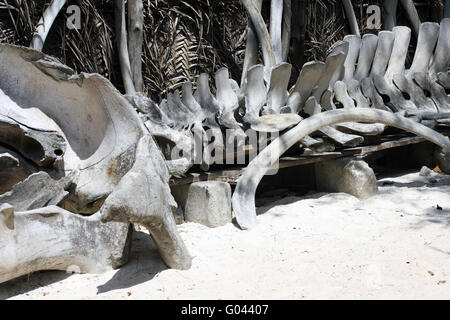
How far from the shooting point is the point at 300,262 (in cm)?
229

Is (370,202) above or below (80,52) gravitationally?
below

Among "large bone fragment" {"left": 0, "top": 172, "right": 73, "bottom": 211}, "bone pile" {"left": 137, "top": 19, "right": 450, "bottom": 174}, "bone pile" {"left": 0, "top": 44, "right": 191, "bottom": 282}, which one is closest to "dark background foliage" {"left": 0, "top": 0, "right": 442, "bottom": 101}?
"bone pile" {"left": 137, "top": 19, "right": 450, "bottom": 174}

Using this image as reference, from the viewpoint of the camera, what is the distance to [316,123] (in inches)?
126

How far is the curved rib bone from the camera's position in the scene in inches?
113

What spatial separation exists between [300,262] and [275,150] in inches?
34.9

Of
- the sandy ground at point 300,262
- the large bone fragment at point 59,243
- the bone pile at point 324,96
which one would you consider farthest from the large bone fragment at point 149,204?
the bone pile at point 324,96

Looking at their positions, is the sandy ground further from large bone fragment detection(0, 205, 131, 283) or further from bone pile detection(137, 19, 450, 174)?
bone pile detection(137, 19, 450, 174)

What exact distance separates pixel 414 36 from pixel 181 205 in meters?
4.39

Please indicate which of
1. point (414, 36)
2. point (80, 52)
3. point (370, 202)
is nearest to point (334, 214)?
point (370, 202)

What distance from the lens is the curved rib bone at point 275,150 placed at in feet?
9.46

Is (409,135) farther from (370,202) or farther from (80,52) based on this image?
(80,52)

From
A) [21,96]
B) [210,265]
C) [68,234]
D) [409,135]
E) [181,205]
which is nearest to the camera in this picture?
[68,234]

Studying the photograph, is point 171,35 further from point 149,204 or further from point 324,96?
point 149,204

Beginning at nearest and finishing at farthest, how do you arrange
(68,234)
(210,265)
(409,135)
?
(68,234) → (210,265) → (409,135)
